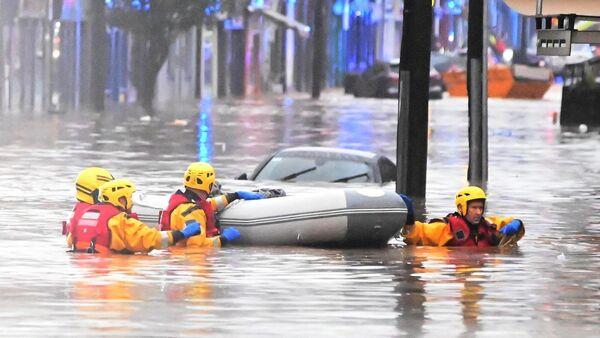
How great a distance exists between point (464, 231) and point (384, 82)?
65.8 m

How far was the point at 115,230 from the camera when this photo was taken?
17906 mm

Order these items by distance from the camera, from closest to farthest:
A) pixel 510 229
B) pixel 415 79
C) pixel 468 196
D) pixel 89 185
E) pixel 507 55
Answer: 1. pixel 89 185
2. pixel 468 196
3. pixel 510 229
4. pixel 415 79
5. pixel 507 55

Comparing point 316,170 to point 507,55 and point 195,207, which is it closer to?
point 195,207

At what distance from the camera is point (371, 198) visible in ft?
64.0

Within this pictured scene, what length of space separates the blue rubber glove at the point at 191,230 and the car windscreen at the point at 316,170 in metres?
9.57

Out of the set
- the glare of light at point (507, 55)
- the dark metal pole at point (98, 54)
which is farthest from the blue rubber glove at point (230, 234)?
the glare of light at point (507, 55)

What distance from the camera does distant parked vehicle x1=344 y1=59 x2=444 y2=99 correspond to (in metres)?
82.9

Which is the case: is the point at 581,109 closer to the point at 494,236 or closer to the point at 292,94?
the point at 292,94

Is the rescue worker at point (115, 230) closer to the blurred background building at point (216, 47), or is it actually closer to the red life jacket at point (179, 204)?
the red life jacket at point (179, 204)

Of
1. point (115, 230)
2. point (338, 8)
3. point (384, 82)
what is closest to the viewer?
point (115, 230)

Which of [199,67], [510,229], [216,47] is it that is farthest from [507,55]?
[510,229]

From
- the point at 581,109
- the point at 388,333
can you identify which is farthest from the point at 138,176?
the point at 581,109

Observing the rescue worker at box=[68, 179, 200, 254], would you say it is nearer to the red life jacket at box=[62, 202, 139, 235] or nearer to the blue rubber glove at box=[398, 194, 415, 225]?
the red life jacket at box=[62, 202, 139, 235]

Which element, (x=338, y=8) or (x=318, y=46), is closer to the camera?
(x=318, y=46)
